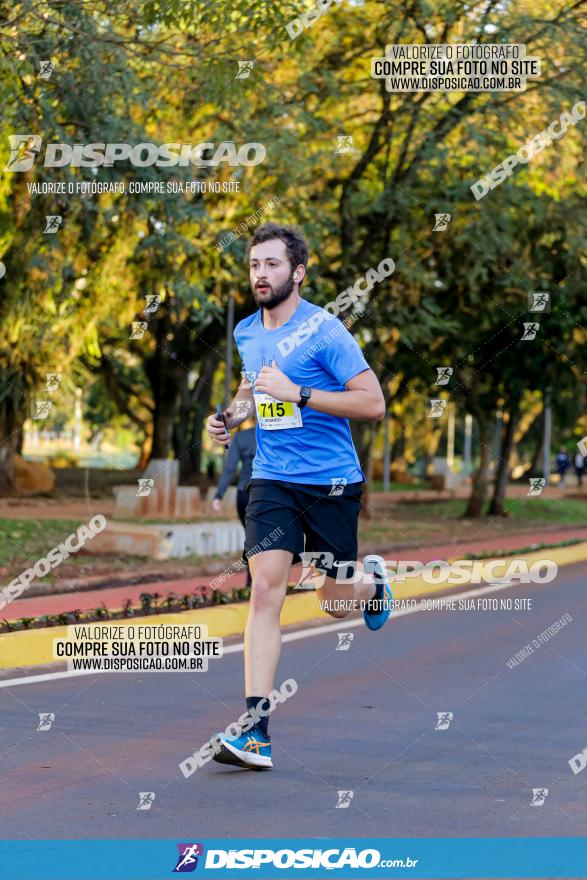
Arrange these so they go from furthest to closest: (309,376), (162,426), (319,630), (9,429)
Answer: (162,426), (9,429), (319,630), (309,376)

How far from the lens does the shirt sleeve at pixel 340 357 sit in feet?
21.1

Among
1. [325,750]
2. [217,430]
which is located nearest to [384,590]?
[325,750]

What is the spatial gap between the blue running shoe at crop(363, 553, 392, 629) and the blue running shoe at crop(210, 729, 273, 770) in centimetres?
113

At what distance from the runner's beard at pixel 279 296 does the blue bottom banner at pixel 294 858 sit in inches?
88.6

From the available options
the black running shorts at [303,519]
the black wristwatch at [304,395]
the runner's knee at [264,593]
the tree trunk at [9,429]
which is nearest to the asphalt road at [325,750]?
the runner's knee at [264,593]

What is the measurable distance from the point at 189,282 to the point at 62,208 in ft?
8.53

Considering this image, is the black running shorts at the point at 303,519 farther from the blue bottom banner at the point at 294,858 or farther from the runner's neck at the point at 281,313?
the blue bottom banner at the point at 294,858

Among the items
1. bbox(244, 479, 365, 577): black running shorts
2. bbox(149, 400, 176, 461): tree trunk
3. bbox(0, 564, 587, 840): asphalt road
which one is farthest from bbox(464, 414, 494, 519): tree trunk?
bbox(244, 479, 365, 577): black running shorts

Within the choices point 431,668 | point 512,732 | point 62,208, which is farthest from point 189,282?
point 512,732

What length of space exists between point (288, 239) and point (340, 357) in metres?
0.53

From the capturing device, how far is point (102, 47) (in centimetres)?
1437

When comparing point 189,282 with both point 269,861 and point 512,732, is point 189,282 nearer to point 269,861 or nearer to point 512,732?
point 512,732

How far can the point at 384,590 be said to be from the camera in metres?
7.36

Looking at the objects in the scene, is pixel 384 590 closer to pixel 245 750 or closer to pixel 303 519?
pixel 303 519
